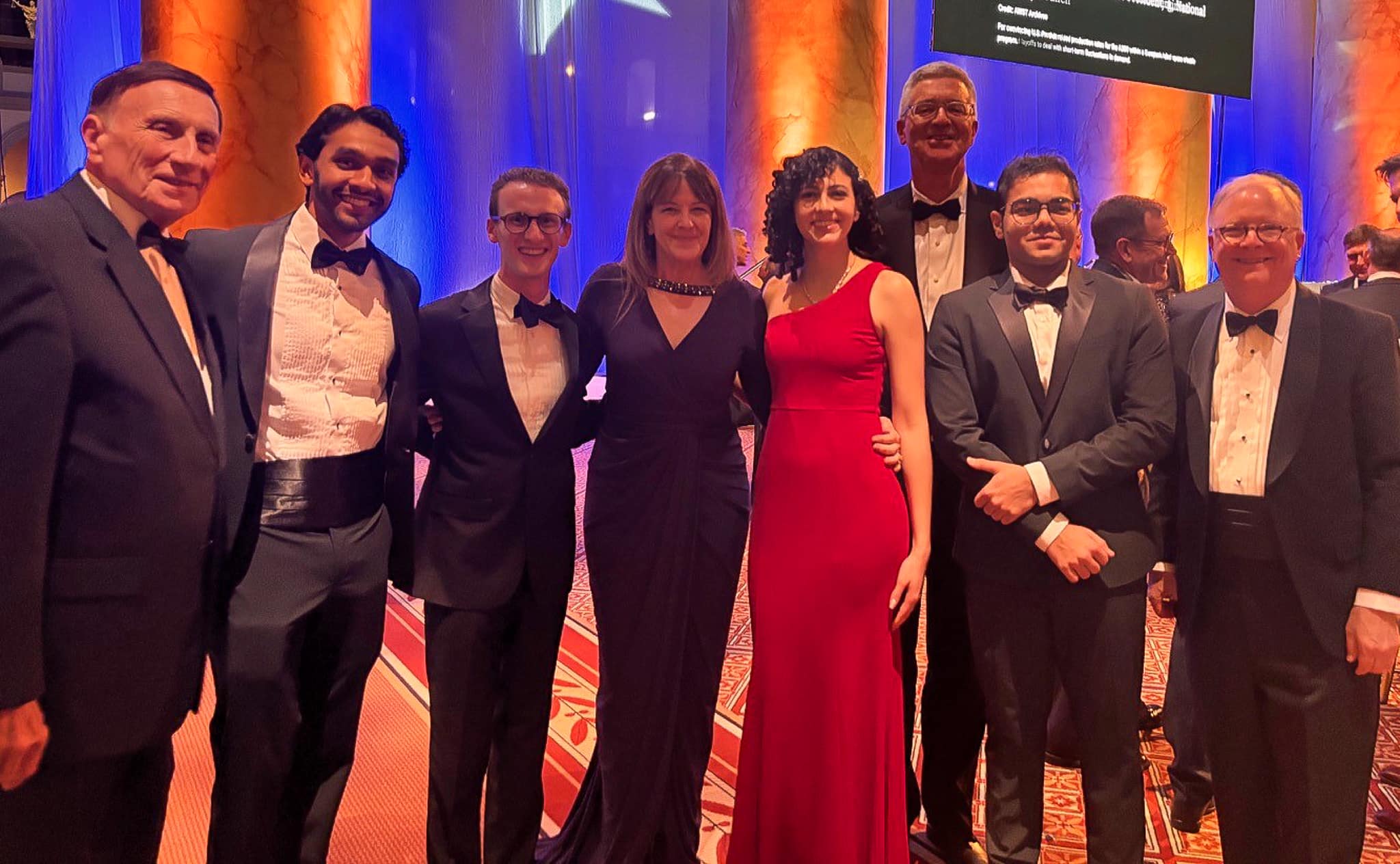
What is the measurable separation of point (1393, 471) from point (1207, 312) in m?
0.49

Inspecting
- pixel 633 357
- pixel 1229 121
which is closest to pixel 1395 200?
pixel 633 357

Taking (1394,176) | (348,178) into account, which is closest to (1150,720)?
(1394,176)

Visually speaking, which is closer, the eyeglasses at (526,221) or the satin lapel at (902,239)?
the eyeglasses at (526,221)

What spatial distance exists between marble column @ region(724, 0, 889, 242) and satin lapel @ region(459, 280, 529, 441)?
15.3 ft

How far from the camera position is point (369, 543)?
1895 mm

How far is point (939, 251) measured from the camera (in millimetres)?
2477

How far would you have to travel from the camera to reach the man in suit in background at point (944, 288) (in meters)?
2.39

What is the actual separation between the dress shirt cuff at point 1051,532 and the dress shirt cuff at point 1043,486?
0.05 meters

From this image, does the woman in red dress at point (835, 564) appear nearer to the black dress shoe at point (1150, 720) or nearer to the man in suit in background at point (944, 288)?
the man in suit in background at point (944, 288)

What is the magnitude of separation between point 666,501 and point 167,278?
1124 mm

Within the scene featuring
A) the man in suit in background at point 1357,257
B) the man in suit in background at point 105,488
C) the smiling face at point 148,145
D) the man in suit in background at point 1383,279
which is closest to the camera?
the man in suit in background at point 105,488

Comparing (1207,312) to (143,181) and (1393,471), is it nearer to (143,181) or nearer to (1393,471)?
(1393,471)

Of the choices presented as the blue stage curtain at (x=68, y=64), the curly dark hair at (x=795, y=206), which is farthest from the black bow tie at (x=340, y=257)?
the blue stage curtain at (x=68, y=64)

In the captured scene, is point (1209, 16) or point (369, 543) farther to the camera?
point (1209, 16)
